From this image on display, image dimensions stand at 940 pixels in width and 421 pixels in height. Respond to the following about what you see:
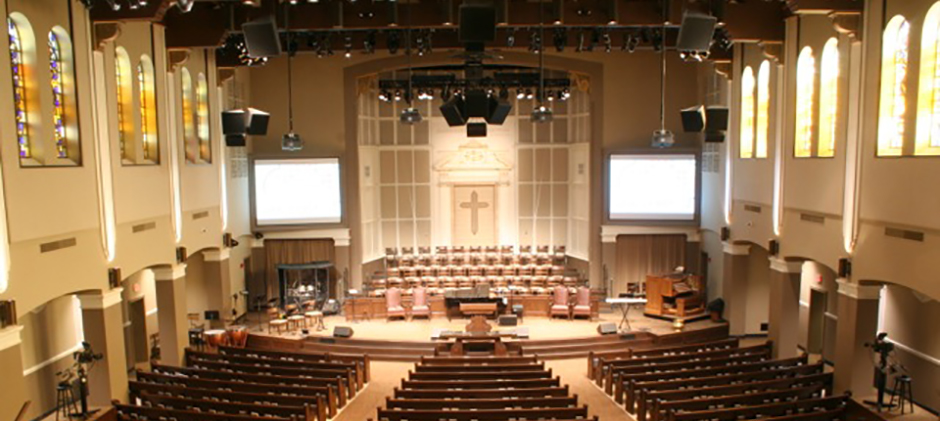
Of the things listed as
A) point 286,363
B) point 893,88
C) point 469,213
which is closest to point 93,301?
point 286,363

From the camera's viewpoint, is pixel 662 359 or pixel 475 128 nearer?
pixel 662 359

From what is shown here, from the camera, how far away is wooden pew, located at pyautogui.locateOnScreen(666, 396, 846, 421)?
10211mm

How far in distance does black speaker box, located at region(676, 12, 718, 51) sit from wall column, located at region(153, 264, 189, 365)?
1179cm

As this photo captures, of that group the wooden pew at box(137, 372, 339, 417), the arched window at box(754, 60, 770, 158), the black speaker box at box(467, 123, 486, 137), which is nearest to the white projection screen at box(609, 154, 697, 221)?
the arched window at box(754, 60, 770, 158)

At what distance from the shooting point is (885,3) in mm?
11016

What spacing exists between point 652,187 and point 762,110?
5.07 metres

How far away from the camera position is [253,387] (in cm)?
1220

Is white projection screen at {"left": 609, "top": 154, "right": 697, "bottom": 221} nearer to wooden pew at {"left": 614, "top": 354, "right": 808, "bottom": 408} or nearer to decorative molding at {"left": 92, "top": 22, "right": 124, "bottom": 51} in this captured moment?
wooden pew at {"left": 614, "top": 354, "right": 808, "bottom": 408}

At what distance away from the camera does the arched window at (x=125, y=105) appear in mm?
13211

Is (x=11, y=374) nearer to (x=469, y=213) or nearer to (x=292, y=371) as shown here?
(x=292, y=371)

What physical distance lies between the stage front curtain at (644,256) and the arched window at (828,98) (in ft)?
25.8

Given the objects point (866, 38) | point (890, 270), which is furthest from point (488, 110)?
point (890, 270)

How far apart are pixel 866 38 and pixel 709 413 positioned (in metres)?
7.13

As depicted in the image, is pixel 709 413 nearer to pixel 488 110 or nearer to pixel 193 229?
pixel 488 110
